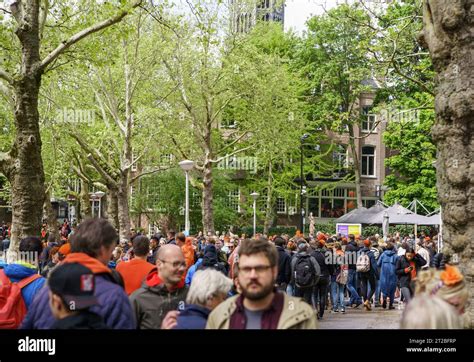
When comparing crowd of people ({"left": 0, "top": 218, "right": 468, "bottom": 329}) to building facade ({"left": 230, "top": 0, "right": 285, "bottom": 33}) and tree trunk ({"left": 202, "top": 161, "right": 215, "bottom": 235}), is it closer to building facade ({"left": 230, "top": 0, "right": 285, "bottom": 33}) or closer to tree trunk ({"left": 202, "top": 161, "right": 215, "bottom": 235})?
tree trunk ({"left": 202, "top": 161, "right": 215, "bottom": 235})

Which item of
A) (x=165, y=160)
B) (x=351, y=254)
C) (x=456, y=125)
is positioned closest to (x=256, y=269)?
(x=456, y=125)

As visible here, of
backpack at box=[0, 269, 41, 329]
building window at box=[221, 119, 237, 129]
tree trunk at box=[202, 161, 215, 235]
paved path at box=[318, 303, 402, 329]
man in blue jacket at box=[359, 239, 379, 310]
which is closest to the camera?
backpack at box=[0, 269, 41, 329]

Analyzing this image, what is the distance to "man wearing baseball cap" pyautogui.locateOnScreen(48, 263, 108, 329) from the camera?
4.52 meters

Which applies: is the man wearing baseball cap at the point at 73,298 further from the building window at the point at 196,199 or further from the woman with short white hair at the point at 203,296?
the building window at the point at 196,199

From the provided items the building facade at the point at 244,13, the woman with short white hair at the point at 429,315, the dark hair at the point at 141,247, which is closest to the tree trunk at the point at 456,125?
the dark hair at the point at 141,247

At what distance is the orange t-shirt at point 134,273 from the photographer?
7.86 metres

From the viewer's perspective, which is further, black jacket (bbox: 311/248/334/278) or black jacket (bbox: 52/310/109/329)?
black jacket (bbox: 311/248/334/278)

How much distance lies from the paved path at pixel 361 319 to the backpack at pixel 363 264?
1044 mm

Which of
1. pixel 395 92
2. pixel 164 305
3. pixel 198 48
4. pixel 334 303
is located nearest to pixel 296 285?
pixel 334 303

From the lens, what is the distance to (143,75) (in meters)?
37.1

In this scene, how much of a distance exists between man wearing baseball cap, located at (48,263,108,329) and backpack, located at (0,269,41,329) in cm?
266

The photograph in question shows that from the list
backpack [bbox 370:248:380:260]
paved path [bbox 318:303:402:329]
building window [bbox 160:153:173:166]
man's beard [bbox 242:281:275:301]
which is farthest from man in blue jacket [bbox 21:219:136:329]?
building window [bbox 160:153:173:166]

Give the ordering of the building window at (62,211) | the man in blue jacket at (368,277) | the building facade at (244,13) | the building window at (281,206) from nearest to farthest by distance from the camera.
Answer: the man in blue jacket at (368,277), the building facade at (244,13), the building window at (281,206), the building window at (62,211)
